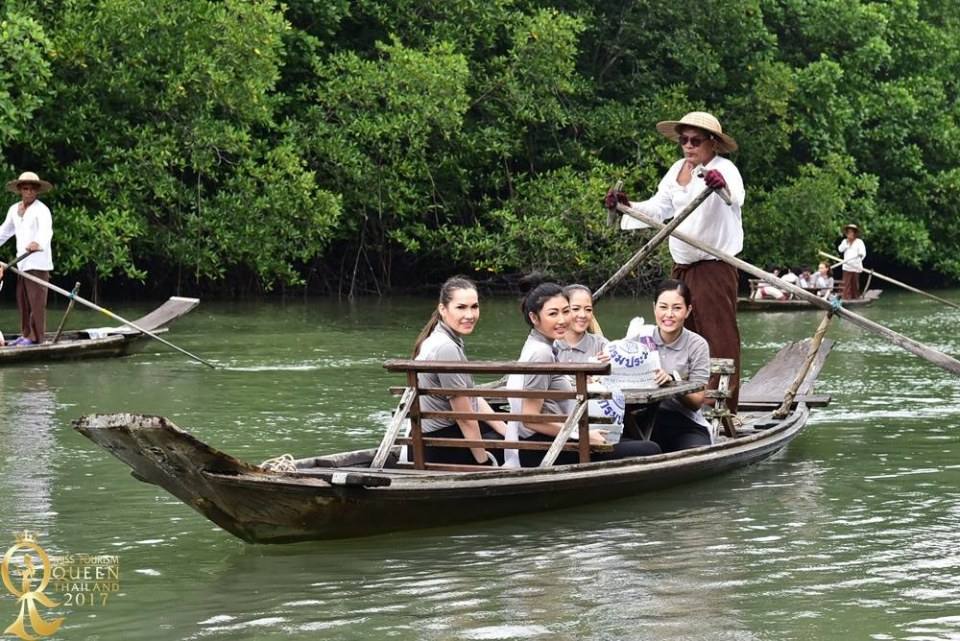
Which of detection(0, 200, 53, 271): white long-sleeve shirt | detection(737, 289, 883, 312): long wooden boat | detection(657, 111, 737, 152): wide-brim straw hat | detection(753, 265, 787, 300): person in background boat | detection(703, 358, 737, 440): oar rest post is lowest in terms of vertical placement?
detection(703, 358, 737, 440): oar rest post

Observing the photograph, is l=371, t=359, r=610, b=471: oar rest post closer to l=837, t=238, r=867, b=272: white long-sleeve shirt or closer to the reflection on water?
the reflection on water

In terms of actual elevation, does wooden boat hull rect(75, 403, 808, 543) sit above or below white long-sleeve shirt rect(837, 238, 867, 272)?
below

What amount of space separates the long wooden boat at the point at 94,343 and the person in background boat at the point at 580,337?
6.11 meters

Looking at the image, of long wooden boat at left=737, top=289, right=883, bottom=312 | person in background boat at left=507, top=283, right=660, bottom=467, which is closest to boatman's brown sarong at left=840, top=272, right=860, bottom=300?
long wooden boat at left=737, top=289, right=883, bottom=312

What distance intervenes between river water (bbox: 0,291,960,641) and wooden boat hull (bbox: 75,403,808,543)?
3.5 inches

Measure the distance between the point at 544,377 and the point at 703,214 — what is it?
6.26 ft

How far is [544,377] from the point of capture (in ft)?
21.4

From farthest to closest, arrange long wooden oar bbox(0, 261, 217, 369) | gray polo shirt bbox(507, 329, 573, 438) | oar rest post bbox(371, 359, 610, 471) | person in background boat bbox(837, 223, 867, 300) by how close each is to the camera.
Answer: person in background boat bbox(837, 223, 867, 300)
long wooden oar bbox(0, 261, 217, 369)
gray polo shirt bbox(507, 329, 573, 438)
oar rest post bbox(371, 359, 610, 471)

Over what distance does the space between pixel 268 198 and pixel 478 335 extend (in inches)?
214

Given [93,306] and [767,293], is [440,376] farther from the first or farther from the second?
[767,293]

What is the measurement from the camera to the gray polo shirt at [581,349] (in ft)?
22.7

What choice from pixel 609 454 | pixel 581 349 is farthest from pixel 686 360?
pixel 609 454

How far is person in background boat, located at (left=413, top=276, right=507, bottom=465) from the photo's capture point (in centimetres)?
641

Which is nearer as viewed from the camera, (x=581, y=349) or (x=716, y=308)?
(x=581, y=349)
